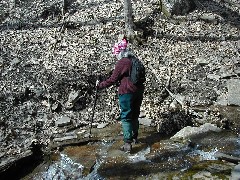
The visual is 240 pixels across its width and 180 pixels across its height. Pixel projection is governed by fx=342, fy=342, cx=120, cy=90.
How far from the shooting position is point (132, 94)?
6594 mm

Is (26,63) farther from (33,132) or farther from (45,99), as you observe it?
(33,132)

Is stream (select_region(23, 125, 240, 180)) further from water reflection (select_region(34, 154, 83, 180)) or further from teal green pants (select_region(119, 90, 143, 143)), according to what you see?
teal green pants (select_region(119, 90, 143, 143))

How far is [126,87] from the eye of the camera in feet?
21.6

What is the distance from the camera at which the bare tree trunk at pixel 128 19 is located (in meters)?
11.2

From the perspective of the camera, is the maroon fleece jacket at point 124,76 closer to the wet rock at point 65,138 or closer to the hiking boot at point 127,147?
the hiking boot at point 127,147

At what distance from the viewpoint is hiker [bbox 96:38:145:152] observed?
655 cm

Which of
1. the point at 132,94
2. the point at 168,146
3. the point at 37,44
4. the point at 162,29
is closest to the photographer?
the point at 132,94

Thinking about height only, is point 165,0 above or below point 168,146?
above

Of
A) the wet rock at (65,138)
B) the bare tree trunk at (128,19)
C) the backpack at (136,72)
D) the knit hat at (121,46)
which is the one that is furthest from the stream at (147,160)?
the bare tree trunk at (128,19)

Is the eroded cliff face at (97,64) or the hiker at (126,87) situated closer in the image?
the hiker at (126,87)

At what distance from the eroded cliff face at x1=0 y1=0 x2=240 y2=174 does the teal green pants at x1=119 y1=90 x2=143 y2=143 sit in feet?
4.57

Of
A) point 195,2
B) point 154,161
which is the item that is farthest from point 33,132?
point 195,2

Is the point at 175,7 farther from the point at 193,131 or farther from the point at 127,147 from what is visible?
the point at 127,147

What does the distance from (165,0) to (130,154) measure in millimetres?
8229
